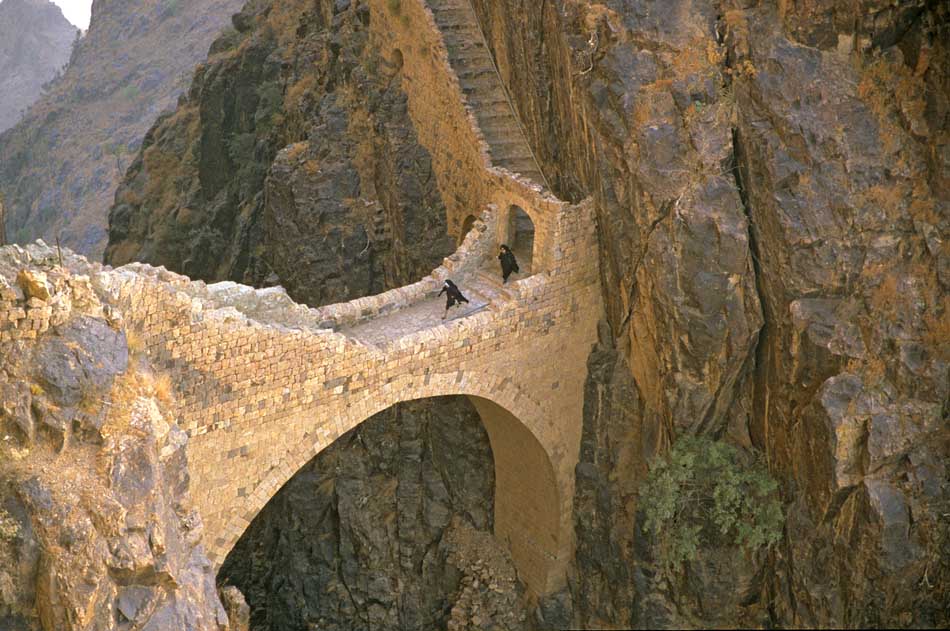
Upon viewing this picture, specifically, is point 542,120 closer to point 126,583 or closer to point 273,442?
point 273,442

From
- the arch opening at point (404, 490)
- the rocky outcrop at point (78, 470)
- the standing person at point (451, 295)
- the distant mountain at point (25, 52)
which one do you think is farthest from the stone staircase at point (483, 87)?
Result: the distant mountain at point (25, 52)

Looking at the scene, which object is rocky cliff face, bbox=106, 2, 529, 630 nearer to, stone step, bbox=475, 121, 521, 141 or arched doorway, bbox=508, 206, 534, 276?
stone step, bbox=475, 121, 521, 141

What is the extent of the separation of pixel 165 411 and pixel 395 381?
416 centimetres

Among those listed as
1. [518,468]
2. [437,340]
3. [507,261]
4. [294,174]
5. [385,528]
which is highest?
[294,174]

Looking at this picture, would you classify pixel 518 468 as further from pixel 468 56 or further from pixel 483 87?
pixel 468 56

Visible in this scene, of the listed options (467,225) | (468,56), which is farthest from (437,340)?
(468,56)

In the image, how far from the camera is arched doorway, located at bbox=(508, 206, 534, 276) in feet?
72.3

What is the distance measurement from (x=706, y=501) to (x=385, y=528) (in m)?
8.25

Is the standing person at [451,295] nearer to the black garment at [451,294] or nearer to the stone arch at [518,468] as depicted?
the black garment at [451,294]

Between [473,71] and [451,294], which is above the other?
[473,71]

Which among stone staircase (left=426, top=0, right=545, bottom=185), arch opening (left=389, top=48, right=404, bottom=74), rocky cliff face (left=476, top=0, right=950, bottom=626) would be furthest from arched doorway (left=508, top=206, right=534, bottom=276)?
arch opening (left=389, top=48, right=404, bottom=74)

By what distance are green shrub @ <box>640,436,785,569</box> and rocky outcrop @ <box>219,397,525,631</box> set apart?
16.8ft

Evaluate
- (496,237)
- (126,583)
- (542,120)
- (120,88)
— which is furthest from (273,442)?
(120,88)

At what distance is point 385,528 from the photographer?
995 inches
